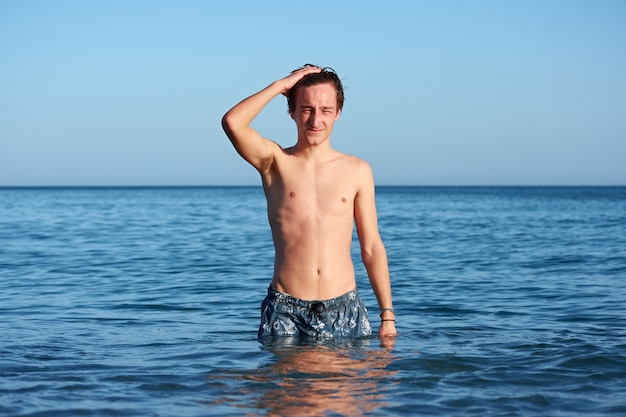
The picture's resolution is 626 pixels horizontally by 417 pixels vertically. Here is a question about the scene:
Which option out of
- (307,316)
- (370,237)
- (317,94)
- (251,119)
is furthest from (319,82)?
(307,316)

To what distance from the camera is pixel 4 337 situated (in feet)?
23.7

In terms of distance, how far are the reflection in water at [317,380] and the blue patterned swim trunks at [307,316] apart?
115 millimetres

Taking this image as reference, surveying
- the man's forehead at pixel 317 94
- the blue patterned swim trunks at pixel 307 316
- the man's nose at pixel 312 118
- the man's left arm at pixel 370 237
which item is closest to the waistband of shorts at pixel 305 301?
the blue patterned swim trunks at pixel 307 316

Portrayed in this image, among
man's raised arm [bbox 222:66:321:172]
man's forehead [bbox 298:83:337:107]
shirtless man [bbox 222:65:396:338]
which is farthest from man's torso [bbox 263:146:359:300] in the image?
man's forehead [bbox 298:83:337:107]

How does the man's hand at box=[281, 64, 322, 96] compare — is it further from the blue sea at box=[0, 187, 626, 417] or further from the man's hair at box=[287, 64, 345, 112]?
the blue sea at box=[0, 187, 626, 417]

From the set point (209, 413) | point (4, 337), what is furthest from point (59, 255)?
point (209, 413)

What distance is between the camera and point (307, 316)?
5348 mm

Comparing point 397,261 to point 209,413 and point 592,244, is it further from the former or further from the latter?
point 209,413

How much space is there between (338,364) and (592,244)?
50.8 feet

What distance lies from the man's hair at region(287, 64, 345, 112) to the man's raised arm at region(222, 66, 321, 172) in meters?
0.03

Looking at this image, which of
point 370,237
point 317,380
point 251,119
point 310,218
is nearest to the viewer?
point 251,119

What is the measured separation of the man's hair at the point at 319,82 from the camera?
5.16m

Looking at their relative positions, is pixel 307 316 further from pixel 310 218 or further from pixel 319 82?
pixel 319 82

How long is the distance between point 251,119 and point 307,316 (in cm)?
134
